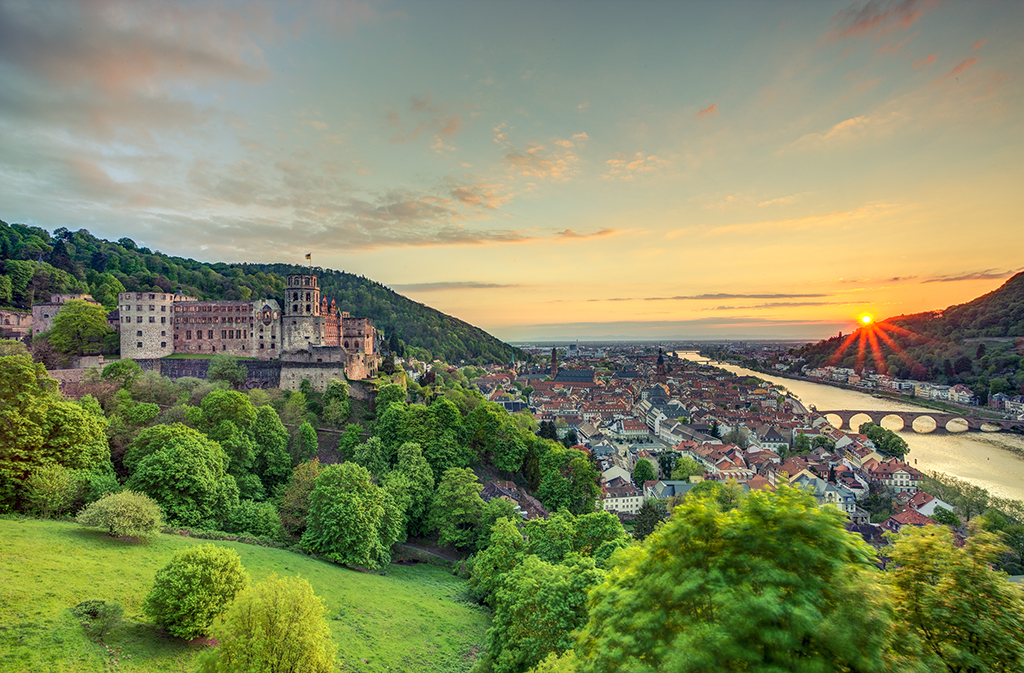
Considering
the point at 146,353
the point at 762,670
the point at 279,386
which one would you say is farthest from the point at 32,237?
the point at 762,670

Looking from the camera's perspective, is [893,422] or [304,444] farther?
[893,422]

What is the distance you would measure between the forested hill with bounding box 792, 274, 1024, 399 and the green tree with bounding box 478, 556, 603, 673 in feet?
364

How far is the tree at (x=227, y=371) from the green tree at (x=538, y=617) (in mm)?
34394

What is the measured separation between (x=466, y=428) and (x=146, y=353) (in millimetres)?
29466

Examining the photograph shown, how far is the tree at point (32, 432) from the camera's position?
17828 millimetres

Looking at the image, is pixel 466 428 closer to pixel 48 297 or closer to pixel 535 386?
pixel 48 297

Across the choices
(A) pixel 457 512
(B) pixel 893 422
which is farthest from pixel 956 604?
(B) pixel 893 422

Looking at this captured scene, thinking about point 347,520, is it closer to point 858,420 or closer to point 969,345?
point 858,420

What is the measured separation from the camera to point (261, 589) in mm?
11367

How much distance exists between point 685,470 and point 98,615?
4852cm

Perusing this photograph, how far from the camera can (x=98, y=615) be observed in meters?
12.1

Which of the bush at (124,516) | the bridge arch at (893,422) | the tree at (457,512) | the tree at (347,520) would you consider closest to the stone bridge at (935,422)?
the bridge arch at (893,422)

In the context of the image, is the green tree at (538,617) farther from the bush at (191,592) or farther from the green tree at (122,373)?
the green tree at (122,373)

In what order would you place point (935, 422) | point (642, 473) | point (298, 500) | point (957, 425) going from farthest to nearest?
point (935, 422)
point (957, 425)
point (642, 473)
point (298, 500)
